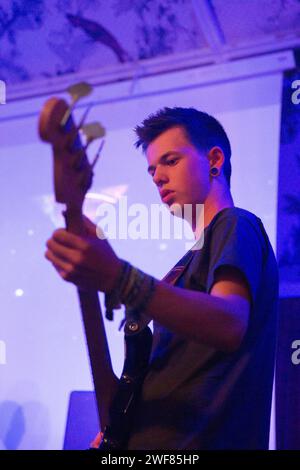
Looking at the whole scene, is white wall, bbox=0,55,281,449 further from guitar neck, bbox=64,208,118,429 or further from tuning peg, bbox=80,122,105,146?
tuning peg, bbox=80,122,105,146

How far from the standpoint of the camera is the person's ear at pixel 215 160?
35.8 inches

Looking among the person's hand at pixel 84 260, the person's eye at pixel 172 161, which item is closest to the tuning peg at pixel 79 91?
the person's hand at pixel 84 260

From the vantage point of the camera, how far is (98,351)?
78 centimetres

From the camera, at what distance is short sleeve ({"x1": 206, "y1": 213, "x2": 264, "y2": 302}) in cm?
65

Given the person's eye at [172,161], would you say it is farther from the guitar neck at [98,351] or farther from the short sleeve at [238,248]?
the guitar neck at [98,351]

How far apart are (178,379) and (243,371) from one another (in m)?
0.10

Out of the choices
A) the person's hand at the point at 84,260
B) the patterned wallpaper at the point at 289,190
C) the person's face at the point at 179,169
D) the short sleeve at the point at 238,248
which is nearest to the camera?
the person's hand at the point at 84,260

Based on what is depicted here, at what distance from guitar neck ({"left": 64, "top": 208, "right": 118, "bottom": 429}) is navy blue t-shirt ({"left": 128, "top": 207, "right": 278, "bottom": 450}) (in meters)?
0.07

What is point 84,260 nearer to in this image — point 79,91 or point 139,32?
point 79,91

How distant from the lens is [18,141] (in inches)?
82.4

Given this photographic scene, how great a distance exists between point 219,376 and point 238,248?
19 centimetres

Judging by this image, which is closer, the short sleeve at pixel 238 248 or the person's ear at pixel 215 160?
the short sleeve at pixel 238 248

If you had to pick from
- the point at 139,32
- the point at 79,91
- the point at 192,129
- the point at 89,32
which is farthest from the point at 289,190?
the point at 79,91

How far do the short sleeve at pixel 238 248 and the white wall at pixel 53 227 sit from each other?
753mm
